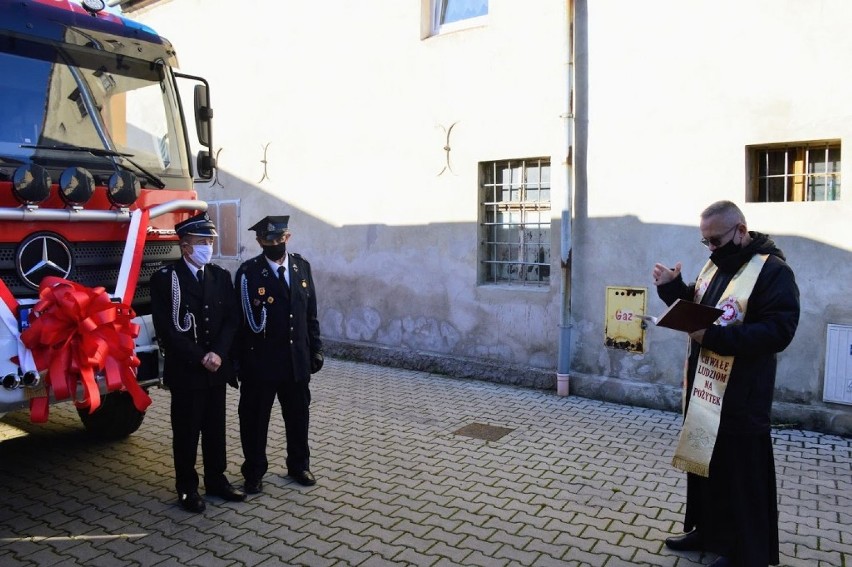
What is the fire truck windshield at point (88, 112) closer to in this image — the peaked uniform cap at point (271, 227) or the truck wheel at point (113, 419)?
the peaked uniform cap at point (271, 227)

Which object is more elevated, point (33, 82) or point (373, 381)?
point (33, 82)

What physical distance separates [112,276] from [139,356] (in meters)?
0.62

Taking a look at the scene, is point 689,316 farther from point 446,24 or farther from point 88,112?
point 446,24

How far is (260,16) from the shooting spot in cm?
1061

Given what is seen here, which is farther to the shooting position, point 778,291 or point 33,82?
point 33,82

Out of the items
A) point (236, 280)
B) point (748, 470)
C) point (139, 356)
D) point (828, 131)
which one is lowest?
point (748, 470)

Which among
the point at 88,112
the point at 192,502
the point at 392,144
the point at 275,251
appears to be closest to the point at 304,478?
the point at 192,502

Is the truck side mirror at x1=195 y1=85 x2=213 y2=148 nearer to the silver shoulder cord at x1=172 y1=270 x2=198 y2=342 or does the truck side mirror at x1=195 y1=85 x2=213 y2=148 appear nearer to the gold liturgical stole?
the silver shoulder cord at x1=172 y1=270 x2=198 y2=342

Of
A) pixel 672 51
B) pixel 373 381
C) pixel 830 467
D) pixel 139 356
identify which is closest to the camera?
pixel 139 356

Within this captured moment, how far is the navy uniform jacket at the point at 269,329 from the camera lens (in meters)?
4.86

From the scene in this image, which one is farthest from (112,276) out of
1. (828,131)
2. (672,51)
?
(828,131)

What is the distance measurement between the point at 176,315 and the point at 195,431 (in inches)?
31.2

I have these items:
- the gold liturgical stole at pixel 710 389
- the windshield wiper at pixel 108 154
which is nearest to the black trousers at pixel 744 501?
the gold liturgical stole at pixel 710 389

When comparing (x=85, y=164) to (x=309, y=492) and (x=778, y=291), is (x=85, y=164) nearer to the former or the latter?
(x=309, y=492)
